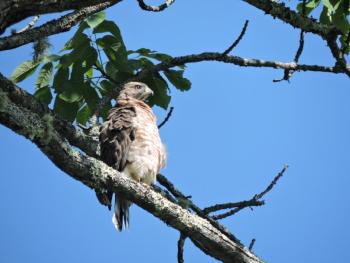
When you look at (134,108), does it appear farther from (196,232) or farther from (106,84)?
(196,232)

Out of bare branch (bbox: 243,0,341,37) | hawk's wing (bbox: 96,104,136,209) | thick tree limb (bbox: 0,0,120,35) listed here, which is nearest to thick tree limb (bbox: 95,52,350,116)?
bare branch (bbox: 243,0,341,37)

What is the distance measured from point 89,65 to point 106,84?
441 millimetres

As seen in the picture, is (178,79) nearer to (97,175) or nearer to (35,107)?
(97,175)

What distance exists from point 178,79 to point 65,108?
124cm

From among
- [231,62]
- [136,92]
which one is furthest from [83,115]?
[231,62]

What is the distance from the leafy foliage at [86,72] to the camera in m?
4.92

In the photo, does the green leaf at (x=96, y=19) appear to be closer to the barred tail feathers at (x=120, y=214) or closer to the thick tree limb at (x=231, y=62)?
the thick tree limb at (x=231, y=62)

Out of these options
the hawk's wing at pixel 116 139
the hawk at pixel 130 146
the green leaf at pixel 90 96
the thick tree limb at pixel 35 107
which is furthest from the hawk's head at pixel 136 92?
the thick tree limb at pixel 35 107

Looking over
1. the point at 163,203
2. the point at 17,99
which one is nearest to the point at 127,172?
the point at 163,203

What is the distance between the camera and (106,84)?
549 cm

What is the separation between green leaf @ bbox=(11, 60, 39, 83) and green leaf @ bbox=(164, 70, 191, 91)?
4.38 ft

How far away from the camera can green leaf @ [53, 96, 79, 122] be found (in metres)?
5.03

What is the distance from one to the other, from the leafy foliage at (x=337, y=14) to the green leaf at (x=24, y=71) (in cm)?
262

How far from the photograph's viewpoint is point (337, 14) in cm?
498
